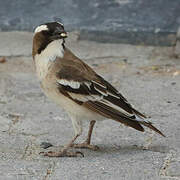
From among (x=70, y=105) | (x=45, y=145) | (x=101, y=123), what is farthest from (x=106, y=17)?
(x=70, y=105)

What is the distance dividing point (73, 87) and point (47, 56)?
14.3 inches

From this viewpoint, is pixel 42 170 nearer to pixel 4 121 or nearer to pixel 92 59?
pixel 4 121

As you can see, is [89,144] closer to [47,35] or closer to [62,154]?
[62,154]

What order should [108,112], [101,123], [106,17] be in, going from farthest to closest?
[106,17], [101,123], [108,112]

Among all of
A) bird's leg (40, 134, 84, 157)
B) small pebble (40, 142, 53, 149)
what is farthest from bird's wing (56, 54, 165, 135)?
small pebble (40, 142, 53, 149)

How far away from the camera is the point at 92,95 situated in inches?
211

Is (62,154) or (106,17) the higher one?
(106,17)

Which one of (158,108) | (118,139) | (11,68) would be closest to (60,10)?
(11,68)

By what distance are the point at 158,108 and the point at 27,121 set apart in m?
1.52

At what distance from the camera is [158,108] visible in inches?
270

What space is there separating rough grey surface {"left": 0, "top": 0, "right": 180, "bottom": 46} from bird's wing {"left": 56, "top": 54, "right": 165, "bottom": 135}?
3.42 m

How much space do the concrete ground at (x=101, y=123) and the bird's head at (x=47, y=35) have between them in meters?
1.01

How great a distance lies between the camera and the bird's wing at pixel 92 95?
5297 millimetres

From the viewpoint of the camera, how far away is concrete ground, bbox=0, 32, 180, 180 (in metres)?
5.14
